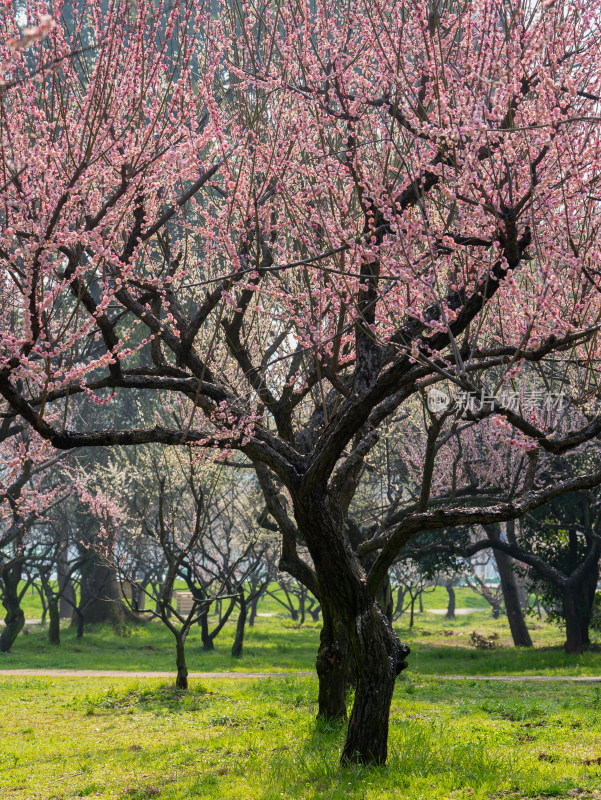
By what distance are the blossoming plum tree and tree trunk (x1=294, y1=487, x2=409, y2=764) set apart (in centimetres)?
2

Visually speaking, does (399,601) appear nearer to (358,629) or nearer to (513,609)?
(513,609)

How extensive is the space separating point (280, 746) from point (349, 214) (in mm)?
5726

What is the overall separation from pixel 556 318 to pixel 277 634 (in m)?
26.8

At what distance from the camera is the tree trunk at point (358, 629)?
6926 millimetres

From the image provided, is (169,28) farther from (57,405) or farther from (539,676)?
(57,405)

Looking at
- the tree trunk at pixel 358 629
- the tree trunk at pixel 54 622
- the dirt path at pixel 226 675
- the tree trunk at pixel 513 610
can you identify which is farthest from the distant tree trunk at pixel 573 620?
the tree trunk at pixel 54 622

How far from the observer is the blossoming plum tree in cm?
541

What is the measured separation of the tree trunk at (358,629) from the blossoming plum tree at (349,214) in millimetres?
19

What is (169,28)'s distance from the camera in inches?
218

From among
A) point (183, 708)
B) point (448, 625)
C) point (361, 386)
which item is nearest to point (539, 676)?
point (183, 708)

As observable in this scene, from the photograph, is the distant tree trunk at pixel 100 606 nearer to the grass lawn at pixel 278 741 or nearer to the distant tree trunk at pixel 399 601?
the distant tree trunk at pixel 399 601

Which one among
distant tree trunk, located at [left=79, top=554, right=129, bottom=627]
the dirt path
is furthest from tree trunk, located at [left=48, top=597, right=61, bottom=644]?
the dirt path

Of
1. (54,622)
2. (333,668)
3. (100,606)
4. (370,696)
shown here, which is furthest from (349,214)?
(100,606)

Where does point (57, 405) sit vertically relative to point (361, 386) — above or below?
above
